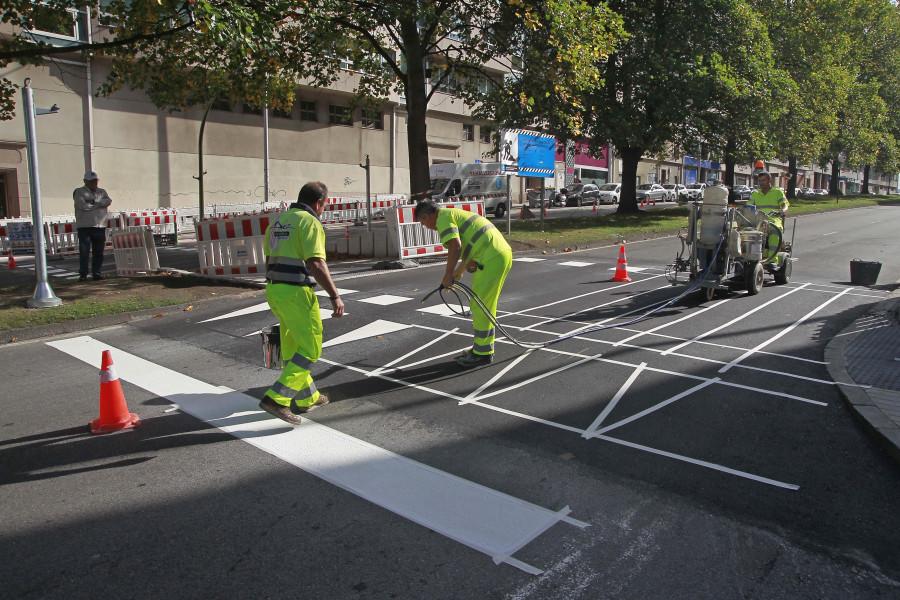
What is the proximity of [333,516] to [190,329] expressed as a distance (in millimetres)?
5887

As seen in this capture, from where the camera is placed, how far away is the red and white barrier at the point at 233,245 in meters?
12.7

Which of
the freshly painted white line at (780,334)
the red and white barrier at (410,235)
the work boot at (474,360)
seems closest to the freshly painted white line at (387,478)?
the work boot at (474,360)

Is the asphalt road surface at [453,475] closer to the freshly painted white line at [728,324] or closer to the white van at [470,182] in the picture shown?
the freshly painted white line at [728,324]

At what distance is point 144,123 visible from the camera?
2952cm

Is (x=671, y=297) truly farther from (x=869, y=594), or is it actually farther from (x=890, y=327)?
(x=869, y=594)

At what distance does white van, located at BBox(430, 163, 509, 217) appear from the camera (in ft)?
110

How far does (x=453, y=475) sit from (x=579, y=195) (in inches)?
1629

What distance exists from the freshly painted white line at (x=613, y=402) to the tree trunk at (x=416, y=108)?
1224cm

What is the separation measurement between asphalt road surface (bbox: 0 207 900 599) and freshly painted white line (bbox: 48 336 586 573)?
0.06 feet

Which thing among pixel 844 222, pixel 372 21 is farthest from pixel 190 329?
pixel 844 222

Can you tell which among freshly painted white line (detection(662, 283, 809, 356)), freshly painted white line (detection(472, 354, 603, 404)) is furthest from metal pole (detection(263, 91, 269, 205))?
freshly painted white line (detection(472, 354, 603, 404))

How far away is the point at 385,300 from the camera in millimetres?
10391

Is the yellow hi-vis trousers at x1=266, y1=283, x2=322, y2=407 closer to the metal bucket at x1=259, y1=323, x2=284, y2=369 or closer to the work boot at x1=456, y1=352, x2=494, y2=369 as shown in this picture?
the metal bucket at x1=259, y1=323, x2=284, y2=369

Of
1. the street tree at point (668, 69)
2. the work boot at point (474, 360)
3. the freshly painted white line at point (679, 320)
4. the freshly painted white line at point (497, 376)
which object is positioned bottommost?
the freshly painted white line at point (497, 376)
